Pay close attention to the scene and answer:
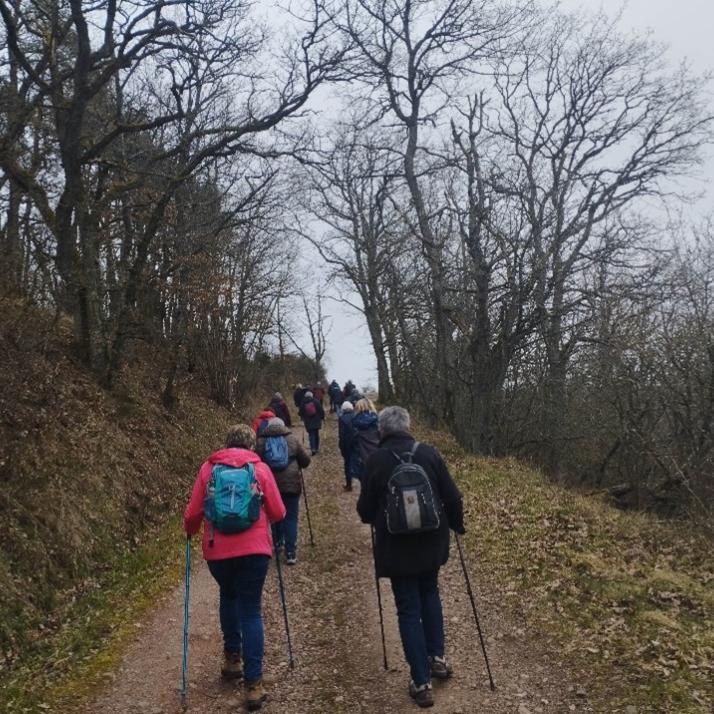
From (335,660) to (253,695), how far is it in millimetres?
1188

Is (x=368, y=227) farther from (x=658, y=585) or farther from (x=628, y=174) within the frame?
(x=658, y=585)

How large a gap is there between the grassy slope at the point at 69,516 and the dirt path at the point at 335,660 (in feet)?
1.51

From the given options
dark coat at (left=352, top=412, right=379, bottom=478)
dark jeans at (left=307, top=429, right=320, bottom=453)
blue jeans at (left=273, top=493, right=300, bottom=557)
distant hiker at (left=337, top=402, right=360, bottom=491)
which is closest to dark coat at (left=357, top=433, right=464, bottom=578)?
blue jeans at (left=273, top=493, right=300, bottom=557)

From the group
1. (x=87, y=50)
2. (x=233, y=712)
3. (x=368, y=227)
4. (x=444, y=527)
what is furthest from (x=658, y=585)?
(x=368, y=227)

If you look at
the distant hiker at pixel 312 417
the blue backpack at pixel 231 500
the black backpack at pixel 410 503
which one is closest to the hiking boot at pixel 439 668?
the black backpack at pixel 410 503

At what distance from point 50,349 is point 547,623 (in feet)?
34.3

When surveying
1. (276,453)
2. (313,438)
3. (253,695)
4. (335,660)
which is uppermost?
(313,438)

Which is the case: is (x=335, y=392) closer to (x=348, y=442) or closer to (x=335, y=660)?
(x=348, y=442)

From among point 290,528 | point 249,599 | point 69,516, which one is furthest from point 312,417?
point 249,599

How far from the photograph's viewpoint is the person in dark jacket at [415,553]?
200 inches

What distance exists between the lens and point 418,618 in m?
5.10

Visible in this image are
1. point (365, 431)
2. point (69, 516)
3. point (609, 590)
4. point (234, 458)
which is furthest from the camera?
point (365, 431)

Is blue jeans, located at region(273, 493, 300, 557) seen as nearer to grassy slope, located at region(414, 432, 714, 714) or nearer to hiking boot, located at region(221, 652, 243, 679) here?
grassy slope, located at region(414, 432, 714, 714)

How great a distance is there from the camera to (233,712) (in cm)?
529
